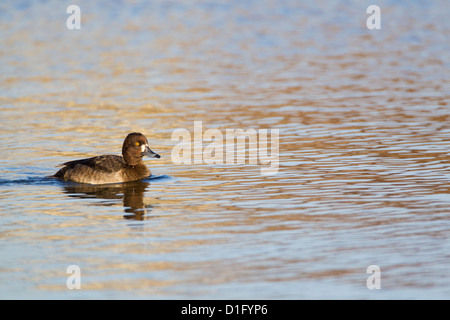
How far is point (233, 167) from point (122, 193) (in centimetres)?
224

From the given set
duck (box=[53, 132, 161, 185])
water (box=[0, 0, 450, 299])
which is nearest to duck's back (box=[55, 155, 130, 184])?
duck (box=[53, 132, 161, 185])

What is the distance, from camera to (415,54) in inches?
1114

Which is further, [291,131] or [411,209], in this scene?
[291,131]

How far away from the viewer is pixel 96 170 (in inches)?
562

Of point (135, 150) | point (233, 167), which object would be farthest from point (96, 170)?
point (233, 167)

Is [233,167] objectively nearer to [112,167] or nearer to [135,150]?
[135,150]

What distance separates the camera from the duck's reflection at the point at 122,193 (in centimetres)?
1237

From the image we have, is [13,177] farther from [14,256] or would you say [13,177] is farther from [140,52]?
[140,52]

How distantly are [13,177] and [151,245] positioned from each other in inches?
203

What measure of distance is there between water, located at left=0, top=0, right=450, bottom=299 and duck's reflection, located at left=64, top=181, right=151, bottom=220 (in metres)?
0.06

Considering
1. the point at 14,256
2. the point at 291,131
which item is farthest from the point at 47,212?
the point at 291,131

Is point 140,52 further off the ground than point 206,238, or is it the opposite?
point 140,52

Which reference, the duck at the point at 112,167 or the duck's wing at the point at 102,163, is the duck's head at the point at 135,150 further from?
the duck's wing at the point at 102,163

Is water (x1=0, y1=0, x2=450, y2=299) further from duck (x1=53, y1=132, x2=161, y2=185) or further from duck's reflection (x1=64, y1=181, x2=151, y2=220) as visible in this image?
duck (x1=53, y1=132, x2=161, y2=185)
